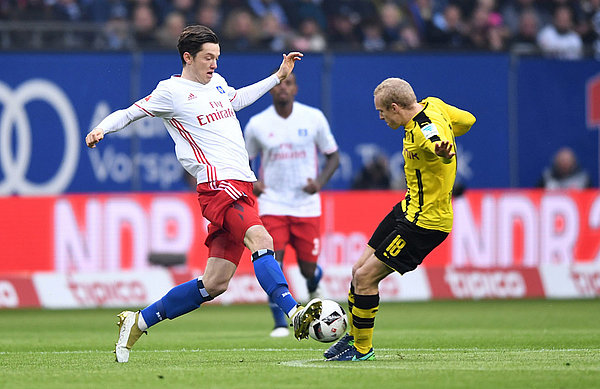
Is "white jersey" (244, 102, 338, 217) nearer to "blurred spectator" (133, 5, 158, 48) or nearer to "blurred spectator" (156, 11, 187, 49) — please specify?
"blurred spectator" (156, 11, 187, 49)

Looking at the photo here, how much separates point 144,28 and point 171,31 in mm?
465

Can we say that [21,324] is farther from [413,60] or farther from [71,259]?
[413,60]

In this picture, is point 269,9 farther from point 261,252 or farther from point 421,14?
point 261,252

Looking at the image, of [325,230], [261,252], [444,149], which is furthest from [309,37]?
[444,149]

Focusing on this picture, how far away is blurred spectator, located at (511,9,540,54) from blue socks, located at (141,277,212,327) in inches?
535

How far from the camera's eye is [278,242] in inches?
477

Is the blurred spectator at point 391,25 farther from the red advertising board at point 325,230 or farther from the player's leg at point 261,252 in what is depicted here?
the player's leg at point 261,252

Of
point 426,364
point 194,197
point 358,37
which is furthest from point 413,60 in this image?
point 426,364

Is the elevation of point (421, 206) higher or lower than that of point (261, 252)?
higher

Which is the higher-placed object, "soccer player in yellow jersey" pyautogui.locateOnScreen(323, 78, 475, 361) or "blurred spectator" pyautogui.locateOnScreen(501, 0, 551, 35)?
"blurred spectator" pyautogui.locateOnScreen(501, 0, 551, 35)

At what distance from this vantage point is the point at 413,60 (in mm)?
19594

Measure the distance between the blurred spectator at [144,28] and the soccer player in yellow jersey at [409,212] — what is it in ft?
36.7

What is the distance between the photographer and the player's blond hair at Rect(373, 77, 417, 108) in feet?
28.1

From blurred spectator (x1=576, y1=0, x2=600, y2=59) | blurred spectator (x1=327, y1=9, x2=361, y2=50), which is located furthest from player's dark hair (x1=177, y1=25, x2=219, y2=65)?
blurred spectator (x1=576, y1=0, x2=600, y2=59)
